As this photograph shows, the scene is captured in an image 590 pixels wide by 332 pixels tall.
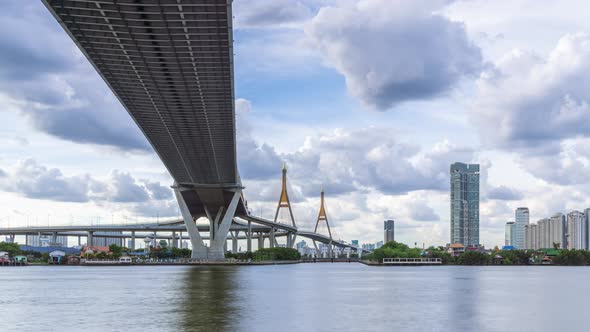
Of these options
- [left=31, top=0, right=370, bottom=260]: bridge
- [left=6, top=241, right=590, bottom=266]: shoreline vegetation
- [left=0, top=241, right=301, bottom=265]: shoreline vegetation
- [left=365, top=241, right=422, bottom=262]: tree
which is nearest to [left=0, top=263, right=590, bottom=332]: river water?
[left=31, top=0, right=370, bottom=260]: bridge

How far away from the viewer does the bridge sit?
42.1m

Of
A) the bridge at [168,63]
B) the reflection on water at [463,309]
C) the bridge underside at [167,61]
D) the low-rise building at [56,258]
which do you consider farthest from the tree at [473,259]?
the reflection on water at [463,309]

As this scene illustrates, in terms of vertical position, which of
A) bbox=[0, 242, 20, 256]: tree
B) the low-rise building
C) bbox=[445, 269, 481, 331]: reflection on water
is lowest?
the low-rise building

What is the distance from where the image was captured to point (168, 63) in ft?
173

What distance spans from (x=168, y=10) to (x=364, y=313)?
18.7 meters

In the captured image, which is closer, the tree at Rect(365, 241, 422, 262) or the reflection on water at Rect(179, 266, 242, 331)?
the reflection on water at Rect(179, 266, 242, 331)

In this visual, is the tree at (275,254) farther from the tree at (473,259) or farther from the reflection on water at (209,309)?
the reflection on water at (209,309)

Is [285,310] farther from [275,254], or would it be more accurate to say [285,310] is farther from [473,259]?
[473,259]

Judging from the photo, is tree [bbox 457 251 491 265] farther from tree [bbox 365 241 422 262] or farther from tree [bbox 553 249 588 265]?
tree [bbox 553 249 588 265]

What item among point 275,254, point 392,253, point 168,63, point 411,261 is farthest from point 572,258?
point 168,63

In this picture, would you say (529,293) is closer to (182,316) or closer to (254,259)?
(182,316)

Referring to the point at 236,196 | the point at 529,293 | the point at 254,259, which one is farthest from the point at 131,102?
→ the point at 254,259

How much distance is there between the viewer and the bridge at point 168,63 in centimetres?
4206

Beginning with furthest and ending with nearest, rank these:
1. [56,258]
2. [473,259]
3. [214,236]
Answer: [473,259] < [56,258] < [214,236]
